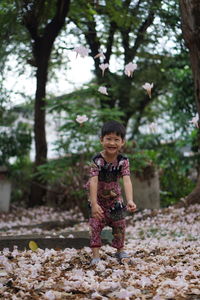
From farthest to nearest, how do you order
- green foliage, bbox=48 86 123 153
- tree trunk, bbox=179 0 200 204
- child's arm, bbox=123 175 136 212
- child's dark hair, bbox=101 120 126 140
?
green foliage, bbox=48 86 123 153
tree trunk, bbox=179 0 200 204
child's dark hair, bbox=101 120 126 140
child's arm, bbox=123 175 136 212

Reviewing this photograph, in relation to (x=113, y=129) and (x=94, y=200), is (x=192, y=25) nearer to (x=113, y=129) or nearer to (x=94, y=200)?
(x=113, y=129)

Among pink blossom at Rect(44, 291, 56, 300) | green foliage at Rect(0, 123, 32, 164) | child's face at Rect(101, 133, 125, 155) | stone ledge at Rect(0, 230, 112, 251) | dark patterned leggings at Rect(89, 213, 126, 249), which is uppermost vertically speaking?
green foliage at Rect(0, 123, 32, 164)

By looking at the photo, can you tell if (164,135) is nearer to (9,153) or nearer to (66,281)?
(9,153)

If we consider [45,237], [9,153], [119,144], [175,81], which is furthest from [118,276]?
[175,81]

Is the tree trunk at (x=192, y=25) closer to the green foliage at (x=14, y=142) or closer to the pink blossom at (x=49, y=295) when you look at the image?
the pink blossom at (x=49, y=295)

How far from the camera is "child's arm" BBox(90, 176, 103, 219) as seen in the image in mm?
3641

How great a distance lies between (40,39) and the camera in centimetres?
1109

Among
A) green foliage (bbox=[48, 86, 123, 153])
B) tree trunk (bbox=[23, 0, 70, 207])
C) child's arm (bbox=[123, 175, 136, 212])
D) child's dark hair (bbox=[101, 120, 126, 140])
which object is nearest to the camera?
child's arm (bbox=[123, 175, 136, 212])

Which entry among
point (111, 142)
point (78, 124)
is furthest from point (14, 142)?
point (111, 142)

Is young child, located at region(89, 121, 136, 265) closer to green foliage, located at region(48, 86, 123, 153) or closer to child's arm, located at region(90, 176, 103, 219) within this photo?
child's arm, located at region(90, 176, 103, 219)

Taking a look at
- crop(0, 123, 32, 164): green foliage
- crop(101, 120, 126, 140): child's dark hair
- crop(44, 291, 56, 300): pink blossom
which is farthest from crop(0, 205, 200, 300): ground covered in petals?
crop(0, 123, 32, 164): green foliage

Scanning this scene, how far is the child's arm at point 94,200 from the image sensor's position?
3.64 metres

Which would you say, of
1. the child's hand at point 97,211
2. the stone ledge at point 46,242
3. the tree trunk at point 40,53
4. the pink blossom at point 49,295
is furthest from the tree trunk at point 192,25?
the tree trunk at point 40,53

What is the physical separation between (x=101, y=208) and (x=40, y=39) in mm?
8010
